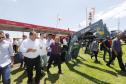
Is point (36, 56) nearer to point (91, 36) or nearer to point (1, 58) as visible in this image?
point (1, 58)

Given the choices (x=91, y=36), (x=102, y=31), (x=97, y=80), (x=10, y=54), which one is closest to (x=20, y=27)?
(x=91, y=36)

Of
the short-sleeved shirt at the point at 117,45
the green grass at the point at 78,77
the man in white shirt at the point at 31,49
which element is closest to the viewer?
the man in white shirt at the point at 31,49

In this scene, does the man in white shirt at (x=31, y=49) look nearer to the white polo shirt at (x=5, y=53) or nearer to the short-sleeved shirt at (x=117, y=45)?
the white polo shirt at (x=5, y=53)

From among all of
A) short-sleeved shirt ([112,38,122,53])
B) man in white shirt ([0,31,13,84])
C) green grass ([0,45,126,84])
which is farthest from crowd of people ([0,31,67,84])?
short-sleeved shirt ([112,38,122,53])

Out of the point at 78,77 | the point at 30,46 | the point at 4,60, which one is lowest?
the point at 78,77

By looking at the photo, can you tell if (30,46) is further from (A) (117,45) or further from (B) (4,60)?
(A) (117,45)

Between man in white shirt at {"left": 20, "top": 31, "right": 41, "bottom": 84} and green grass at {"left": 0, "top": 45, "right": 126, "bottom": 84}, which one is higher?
man in white shirt at {"left": 20, "top": 31, "right": 41, "bottom": 84}

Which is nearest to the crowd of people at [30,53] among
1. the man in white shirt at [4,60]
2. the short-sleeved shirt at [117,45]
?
the man in white shirt at [4,60]

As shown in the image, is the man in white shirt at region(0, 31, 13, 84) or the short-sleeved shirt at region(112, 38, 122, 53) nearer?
the man in white shirt at region(0, 31, 13, 84)

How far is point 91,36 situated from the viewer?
77.7 ft

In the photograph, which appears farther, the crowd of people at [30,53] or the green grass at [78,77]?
the green grass at [78,77]

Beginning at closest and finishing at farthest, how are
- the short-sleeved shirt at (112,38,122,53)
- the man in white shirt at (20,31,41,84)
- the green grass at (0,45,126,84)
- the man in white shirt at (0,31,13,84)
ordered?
the man in white shirt at (0,31,13,84), the man in white shirt at (20,31,41,84), the green grass at (0,45,126,84), the short-sleeved shirt at (112,38,122,53)

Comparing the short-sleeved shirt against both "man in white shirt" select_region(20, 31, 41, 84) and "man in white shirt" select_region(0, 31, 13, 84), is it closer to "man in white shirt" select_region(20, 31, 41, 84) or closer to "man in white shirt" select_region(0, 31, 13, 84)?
"man in white shirt" select_region(20, 31, 41, 84)

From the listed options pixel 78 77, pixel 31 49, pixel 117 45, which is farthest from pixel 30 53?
pixel 117 45
